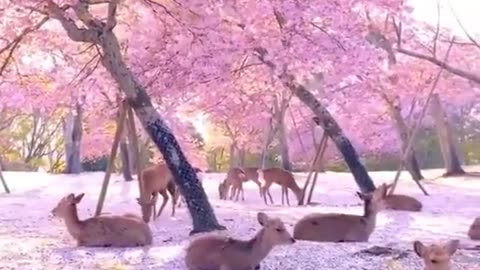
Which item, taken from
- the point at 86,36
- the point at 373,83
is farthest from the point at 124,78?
the point at 373,83

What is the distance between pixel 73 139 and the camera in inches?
686

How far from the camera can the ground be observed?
195 inches

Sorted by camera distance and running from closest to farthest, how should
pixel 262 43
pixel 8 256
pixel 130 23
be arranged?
1. pixel 8 256
2. pixel 262 43
3. pixel 130 23

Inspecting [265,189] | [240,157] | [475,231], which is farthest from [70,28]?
[240,157]

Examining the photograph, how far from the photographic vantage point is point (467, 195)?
12023 millimetres

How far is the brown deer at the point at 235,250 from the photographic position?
4531 millimetres

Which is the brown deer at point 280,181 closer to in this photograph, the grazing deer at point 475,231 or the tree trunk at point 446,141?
the grazing deer at point 475,231

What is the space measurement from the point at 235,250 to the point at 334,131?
556 centimetres

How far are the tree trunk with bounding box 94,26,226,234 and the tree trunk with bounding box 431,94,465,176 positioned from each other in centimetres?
1050

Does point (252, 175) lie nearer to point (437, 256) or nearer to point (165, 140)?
point (165, 140)

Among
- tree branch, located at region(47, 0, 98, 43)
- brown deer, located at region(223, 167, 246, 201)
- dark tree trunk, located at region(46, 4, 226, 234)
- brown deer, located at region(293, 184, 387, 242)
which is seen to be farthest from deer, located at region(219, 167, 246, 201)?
brown deer, located at region(293, 184, 387, 242)

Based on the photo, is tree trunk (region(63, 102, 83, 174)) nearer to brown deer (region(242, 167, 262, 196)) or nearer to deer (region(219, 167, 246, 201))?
brown deer (region(242, 167, 262, 196))

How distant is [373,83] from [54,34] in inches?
192

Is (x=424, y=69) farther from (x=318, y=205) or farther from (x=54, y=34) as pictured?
(x=54, y=34)
